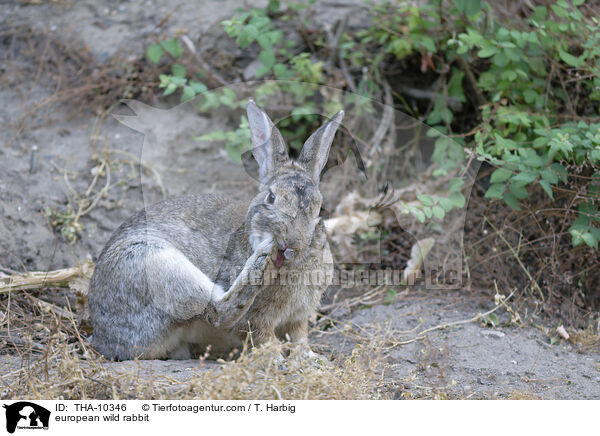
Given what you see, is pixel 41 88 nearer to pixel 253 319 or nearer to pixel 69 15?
pixel 69 15

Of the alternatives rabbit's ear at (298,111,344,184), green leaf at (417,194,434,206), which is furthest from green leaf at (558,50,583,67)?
rabbit's ear at (298,111,344,184)

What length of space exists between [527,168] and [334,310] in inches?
Result: 80.0

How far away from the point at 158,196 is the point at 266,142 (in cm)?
257

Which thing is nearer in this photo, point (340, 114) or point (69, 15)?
point (340, 114)

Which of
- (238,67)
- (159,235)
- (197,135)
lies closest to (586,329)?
(159,235)

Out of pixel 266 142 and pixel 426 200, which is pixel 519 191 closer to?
pixel 426 200

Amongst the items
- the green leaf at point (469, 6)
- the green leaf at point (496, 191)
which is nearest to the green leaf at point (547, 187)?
the green leaf at point (496, 191)

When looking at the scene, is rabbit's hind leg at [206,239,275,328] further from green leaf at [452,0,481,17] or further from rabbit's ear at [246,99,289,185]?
green leaf at [452,0,481,17]

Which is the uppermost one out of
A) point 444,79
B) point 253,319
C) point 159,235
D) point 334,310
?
point 444,79

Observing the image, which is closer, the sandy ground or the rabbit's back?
the rabbit's back

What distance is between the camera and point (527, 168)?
5539 millimetres

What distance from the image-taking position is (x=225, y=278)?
4773 millimetres

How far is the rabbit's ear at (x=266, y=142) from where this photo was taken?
4.63 metres

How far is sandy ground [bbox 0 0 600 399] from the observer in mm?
4660
